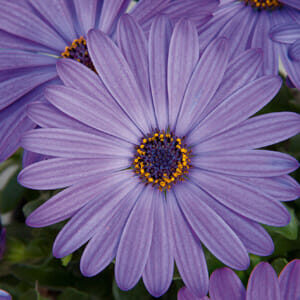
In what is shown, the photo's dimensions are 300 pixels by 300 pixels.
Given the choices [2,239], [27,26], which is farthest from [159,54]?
[2,239]

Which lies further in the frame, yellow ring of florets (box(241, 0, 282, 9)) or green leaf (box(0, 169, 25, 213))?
green leaf (box(0, 169, 25, 213))

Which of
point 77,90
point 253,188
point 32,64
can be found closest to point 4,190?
point 32,64

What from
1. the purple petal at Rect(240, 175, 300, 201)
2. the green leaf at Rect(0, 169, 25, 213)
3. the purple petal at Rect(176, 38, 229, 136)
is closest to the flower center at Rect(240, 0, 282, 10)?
the purple petal at Rect(176, 38, 229, 136)

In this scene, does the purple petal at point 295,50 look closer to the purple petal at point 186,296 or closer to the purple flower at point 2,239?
the purple petal at point 186,296

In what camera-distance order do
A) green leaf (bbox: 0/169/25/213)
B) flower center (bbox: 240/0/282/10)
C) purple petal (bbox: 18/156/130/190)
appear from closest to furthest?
purple petal (bbox: 18/156/130/190) → flower center (bbox: 240/0/282/10) → green leaf (bbox: 0/169/25/213)

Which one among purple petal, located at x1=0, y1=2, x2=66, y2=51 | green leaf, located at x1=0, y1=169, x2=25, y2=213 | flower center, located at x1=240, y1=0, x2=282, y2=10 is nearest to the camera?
purple petal, located at x1=0, y1=2, x2=66, y2=51

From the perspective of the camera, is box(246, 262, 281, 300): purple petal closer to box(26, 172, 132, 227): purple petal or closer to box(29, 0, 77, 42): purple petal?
box(26, 172, 132, 227): purple petal

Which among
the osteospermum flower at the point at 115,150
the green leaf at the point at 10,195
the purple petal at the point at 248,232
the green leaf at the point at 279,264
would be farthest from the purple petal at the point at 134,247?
the green leaf at the point at 10,195

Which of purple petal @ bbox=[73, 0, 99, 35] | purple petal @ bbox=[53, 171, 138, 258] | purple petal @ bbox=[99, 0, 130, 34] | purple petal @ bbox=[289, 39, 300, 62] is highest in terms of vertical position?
purple petal @ bbox=[73, 0, 99, 35]
